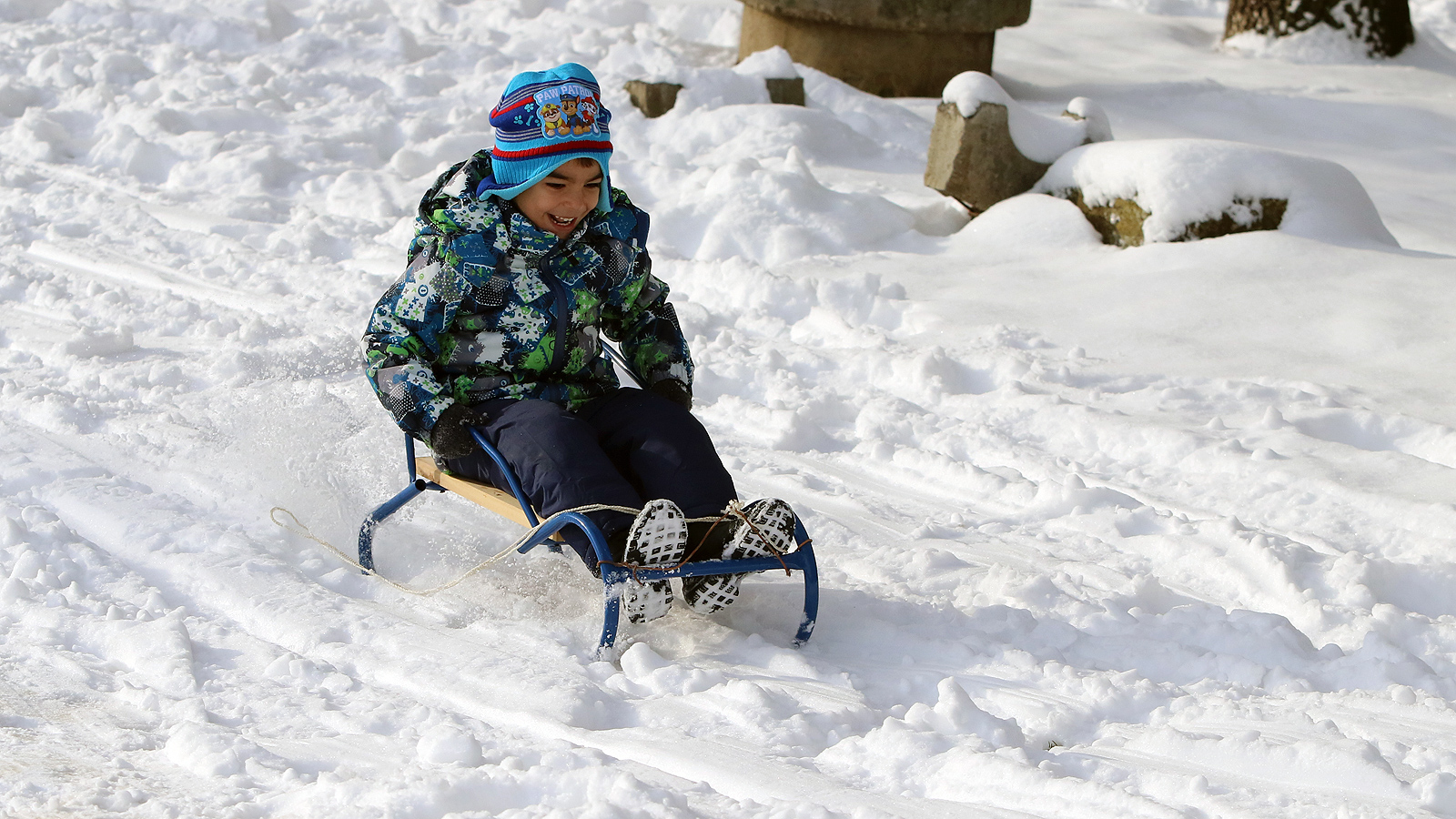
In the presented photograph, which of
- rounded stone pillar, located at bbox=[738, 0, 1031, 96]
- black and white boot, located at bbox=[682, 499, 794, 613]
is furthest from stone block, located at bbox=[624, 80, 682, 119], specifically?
black and white boot, located at bbox=[682, 499, 794, 613]

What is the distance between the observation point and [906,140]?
780 centimetres

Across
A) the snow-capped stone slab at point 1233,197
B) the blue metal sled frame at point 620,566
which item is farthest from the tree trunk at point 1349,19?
the blue metal sled frame at point 620,566

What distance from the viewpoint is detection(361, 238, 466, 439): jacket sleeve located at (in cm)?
301

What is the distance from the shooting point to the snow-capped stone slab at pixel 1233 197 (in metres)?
5.63

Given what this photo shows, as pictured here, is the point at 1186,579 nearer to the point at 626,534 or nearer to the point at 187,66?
the point at 626,534

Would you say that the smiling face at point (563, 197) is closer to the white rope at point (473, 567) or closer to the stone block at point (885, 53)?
the white rope at point (473, 567)

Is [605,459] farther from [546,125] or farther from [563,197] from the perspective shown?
[546,125]

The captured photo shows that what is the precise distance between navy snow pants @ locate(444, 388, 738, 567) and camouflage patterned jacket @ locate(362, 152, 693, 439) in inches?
4.7

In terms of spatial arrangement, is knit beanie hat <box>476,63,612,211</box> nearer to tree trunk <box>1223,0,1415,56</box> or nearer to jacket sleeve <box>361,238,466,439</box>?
jacket sleeve <box>361,238,466,439</box>

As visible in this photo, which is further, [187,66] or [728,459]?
[187,66]

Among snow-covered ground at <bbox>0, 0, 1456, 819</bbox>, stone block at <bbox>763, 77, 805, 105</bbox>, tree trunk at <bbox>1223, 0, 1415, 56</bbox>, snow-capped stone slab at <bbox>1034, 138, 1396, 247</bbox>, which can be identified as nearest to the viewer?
snow-covered ground at <bbox>0, 0, 1456, 819</bbox>

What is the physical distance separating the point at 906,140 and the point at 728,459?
4.24 metres

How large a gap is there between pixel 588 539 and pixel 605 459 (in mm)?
208

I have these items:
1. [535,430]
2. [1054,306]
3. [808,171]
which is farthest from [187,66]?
[535,430]
